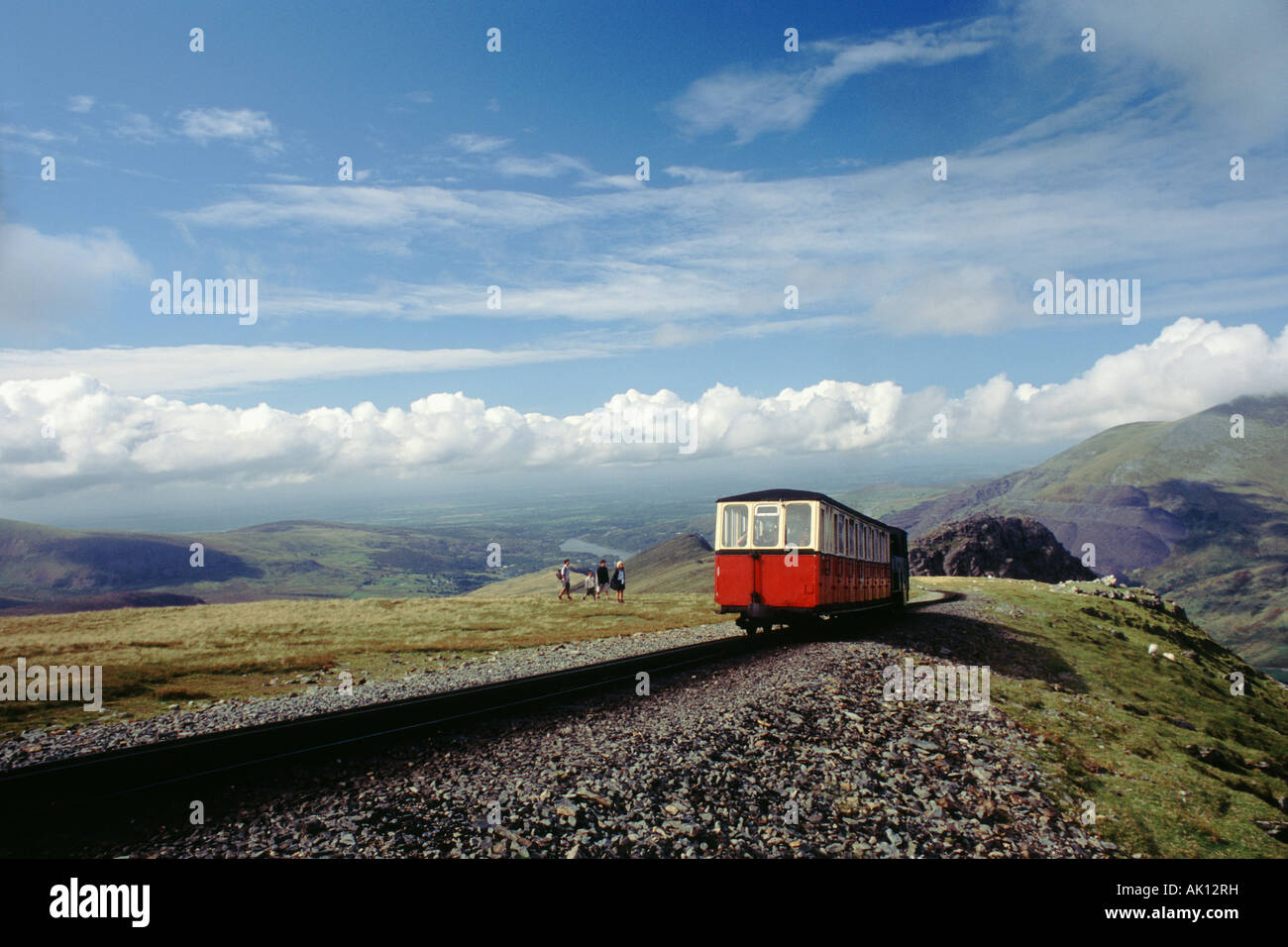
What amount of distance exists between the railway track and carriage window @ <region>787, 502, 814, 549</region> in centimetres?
921

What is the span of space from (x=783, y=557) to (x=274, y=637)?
21838mm

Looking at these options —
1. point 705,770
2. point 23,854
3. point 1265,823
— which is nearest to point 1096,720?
point 1265,823

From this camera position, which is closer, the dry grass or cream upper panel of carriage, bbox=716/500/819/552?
the dry grass

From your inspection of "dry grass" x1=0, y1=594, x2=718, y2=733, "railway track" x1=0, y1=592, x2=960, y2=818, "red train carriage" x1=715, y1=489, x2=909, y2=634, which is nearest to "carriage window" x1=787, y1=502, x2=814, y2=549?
"red train carriage" x1=715, y1=489, x2=909, y2=634

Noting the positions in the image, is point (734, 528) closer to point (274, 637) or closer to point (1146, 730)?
point (1146, 730)

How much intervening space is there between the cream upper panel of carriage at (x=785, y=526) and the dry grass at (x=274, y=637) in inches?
313

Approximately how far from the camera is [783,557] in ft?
81.0

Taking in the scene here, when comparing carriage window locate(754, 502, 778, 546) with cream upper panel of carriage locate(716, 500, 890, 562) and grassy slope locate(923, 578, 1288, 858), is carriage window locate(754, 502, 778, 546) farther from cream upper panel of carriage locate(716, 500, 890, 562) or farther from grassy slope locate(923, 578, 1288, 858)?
grassy slope locate(923, 578, 1288, 858)

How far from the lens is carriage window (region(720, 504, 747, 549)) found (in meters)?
25.8

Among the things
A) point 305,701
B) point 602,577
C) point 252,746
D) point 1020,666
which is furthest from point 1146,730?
point 602,577

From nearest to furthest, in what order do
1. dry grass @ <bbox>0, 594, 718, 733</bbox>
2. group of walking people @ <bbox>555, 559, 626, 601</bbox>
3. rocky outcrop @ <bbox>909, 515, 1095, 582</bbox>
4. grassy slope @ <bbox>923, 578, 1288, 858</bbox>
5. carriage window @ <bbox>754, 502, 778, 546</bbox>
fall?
1. grassy slope @ <bbox>923, 578, 1288, 858</bbox>
2. dry grass @ <bbox>0, 594, 718, 733</bbox>
3. carriage window @ <bbox>754, 502, 778, 546</bbox>
4. group of walking people @ <bbox>555, 559, 626, 601</bbox>
5. rocky outcrop @ <bbox>909, 515, 1095, 582</bbox>

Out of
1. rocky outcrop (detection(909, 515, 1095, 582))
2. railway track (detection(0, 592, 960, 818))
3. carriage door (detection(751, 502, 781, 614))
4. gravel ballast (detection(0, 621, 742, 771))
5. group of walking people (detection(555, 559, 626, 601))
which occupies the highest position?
carriage door (detection(751, 502, 781, 614))

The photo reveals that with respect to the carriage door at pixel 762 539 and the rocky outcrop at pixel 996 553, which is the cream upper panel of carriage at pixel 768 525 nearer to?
the carriage door at pixel 762 539
